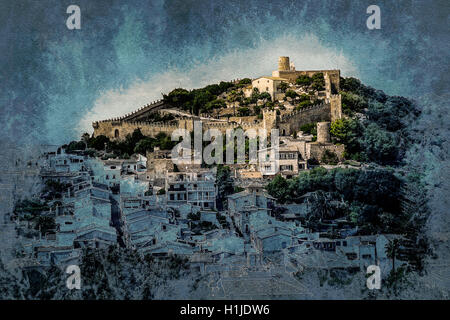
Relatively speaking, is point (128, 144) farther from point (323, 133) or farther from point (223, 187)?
point (323, 133)

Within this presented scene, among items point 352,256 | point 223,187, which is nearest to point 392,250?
point 352,256

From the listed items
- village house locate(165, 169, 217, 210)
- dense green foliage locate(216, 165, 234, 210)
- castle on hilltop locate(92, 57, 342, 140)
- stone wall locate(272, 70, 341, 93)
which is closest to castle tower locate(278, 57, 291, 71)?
stone wall locate(272, 70, 341, 93)

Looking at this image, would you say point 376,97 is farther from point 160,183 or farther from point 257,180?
point 160,183

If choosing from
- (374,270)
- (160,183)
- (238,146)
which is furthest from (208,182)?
(374,270)

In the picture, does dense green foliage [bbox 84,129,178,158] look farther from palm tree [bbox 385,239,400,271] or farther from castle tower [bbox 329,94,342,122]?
palm tree [bbox 385,239,400,271]

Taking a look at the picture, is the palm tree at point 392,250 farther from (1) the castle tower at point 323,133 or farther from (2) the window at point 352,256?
(1) the castle tower at point 323,133

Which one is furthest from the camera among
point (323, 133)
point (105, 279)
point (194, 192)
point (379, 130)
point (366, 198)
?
point (323, 133)
